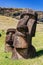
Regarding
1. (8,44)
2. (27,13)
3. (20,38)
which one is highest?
(27,13)

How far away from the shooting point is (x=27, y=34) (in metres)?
13.8

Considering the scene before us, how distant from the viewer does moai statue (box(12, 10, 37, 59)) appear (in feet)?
45.4

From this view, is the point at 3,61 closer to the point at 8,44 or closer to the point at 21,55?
the point at 21,55

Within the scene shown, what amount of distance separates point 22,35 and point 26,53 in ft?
2.80

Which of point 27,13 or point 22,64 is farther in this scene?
point 27,13

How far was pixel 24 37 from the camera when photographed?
45.5 ft

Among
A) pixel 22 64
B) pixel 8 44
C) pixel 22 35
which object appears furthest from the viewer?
pixel 8 44

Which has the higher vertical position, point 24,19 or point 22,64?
point 24,19

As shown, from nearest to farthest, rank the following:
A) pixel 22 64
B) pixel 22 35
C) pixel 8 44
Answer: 1. pixel 22 64
2. pixel 22 35
3. pixel 8 44

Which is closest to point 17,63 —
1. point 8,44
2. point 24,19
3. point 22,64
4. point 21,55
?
point 22,64

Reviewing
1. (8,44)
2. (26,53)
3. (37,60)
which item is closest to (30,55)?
(26,53)

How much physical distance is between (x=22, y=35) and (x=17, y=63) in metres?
1.67

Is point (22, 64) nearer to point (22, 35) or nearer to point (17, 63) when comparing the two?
point (17, 63)

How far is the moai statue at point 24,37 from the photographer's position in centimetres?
1384
